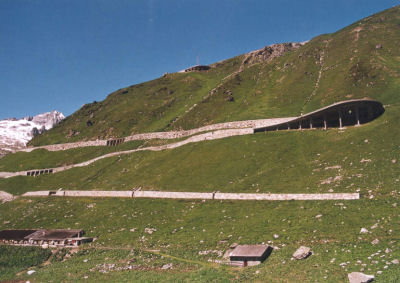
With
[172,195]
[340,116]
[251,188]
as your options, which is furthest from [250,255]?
[340,116]

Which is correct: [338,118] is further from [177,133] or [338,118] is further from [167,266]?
[167,266]

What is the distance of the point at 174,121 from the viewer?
385ft

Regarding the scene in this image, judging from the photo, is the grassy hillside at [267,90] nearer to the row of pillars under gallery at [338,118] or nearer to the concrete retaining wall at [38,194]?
the row of pillars under gallery at [338,118]

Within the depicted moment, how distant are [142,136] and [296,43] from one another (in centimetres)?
12841

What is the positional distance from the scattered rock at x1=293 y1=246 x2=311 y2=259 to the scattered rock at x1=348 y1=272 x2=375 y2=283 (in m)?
6.02

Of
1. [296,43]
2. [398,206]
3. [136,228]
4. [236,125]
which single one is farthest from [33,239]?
[296,43]

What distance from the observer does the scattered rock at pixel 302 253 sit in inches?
1113

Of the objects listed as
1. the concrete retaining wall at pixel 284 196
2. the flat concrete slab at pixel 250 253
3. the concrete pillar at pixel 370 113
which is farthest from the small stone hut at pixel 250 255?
the concrete pillar at pixel 370 113

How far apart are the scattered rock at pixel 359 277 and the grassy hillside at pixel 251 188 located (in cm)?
66

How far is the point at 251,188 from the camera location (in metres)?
50.9

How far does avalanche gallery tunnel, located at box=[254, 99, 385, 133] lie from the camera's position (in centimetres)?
6391

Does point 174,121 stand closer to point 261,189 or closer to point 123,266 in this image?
point 261,189

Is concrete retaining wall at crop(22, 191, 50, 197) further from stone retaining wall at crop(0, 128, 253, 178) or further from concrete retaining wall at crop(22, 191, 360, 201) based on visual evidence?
stone retaining wall at crop(0, 128, 253, 178)

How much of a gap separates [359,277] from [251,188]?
1157 inches
